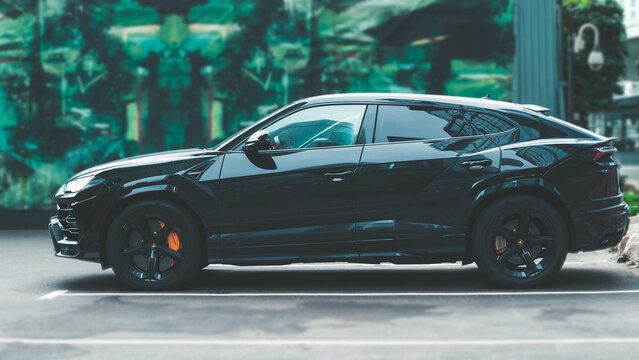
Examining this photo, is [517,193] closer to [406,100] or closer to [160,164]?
[406,100]

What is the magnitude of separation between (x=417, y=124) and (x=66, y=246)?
3135 mm

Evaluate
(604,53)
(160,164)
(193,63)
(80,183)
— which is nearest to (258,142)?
(160,164)

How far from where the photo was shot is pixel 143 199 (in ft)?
24.1

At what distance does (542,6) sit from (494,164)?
783cm

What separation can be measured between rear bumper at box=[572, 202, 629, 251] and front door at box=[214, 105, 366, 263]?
1.82 meters

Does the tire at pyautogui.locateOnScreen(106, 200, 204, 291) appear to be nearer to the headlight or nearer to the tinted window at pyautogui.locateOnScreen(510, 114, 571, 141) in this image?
the headlight

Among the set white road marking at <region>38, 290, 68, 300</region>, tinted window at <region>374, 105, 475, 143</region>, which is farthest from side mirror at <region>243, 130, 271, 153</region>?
white road marking at <region>38, 290, 68, 300</region>

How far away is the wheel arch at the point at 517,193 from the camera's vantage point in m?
7.12

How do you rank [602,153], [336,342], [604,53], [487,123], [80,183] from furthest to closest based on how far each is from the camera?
1. [604,53]
2. [80,183]
3. [487,123]
4. [602,153]
5. [336,342]

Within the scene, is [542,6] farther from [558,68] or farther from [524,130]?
[524,130]

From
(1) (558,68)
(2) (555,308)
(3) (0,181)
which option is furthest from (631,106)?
(2) (555,308)

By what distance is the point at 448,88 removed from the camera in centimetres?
1384

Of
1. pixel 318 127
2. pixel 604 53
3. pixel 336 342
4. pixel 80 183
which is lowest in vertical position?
pixel 336 342

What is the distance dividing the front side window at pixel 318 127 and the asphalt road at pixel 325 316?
125 cm
